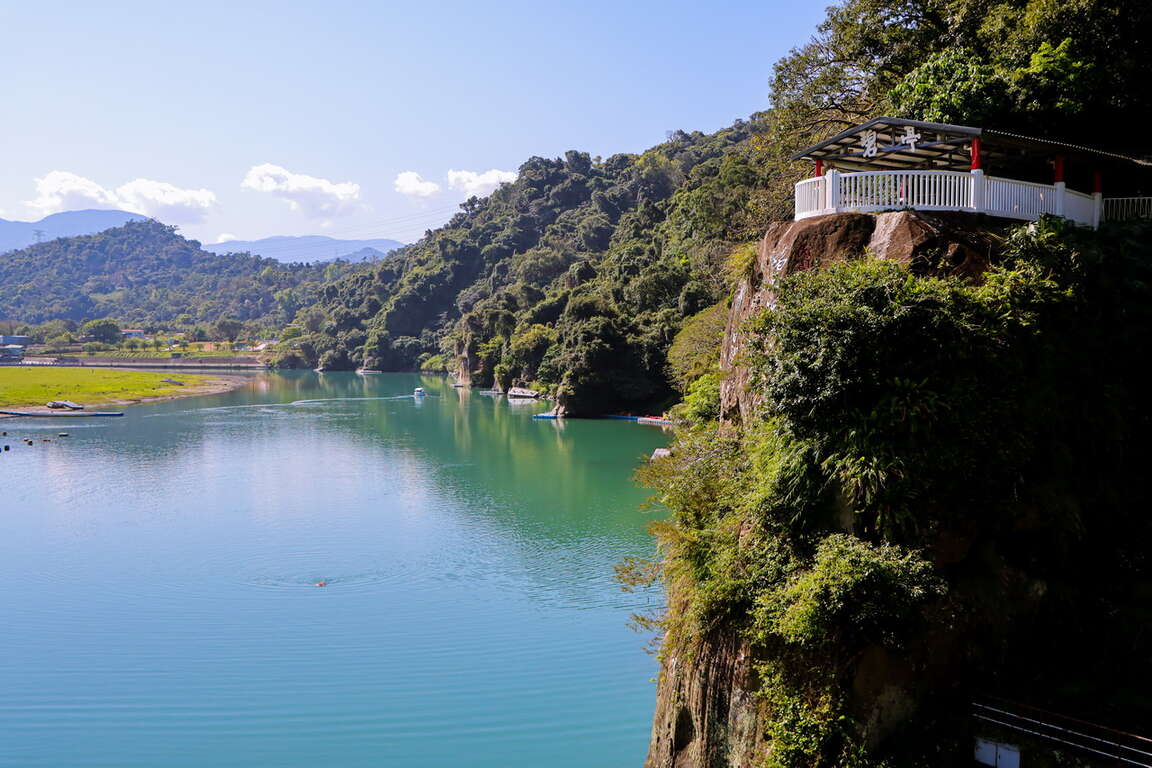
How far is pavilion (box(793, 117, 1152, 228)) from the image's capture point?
10797 millimetres

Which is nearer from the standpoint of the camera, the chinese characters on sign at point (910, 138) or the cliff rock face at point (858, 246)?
the cliff rock face at point (858, 246)

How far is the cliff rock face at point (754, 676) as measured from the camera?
8.38 meters

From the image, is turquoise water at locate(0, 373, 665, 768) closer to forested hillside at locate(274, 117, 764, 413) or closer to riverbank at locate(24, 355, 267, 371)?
forested hillside at locate(274, 117, 764, 413)

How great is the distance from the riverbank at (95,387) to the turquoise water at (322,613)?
1074 inches

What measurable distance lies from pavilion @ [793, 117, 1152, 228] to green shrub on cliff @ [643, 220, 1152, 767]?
102cm

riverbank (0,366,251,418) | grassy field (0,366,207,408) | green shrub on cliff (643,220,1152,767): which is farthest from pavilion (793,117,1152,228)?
grassy field (0,366,207,408)

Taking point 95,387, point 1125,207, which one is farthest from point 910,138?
point 95,387

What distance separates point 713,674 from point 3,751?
460 inches

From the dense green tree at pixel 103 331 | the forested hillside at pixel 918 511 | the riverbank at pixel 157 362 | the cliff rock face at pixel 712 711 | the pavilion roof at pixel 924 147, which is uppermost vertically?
the dense green tree at pixel 103 331

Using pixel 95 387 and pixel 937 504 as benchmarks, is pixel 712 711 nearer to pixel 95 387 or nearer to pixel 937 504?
pixel 937 504

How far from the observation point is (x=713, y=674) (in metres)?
9.59

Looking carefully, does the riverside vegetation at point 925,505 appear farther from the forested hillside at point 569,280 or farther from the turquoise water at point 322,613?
the forested hillside at point 569,280

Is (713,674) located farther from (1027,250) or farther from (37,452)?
(37,452)

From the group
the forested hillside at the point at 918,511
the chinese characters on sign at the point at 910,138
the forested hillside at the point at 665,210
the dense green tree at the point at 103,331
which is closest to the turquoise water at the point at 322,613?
the forested hillside at the point at 918,511
